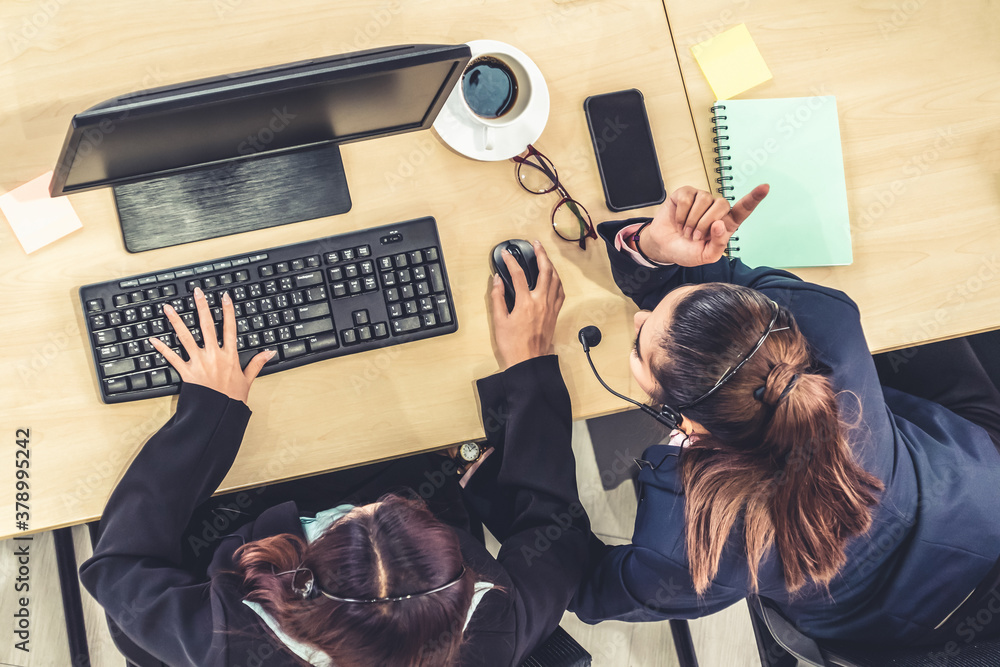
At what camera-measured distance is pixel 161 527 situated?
33.9 inches

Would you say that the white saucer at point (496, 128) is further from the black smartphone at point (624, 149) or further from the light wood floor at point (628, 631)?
the light wood floor at point (628, 631)

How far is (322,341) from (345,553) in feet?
0.95

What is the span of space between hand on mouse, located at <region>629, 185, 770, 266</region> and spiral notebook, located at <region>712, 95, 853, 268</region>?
0.11 meters

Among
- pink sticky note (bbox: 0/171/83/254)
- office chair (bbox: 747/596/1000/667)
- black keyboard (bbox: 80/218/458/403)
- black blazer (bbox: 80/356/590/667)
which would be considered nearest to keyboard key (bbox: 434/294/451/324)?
black keyboard (bbox: 80/218/458/403)

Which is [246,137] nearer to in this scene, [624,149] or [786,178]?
[624,149]

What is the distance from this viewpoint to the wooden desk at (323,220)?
0.87 metres

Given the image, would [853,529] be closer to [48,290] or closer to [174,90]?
[174,90]

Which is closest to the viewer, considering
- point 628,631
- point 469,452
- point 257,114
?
point 257,114

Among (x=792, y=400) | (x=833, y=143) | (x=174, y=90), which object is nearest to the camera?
(x=174, y=90)

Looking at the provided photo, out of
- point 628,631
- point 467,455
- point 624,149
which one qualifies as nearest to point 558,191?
point 624,149

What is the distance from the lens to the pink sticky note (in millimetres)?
858

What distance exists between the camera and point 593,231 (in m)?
0.98

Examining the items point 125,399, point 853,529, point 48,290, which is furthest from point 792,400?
point 48,290

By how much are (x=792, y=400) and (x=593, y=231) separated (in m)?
0.37
